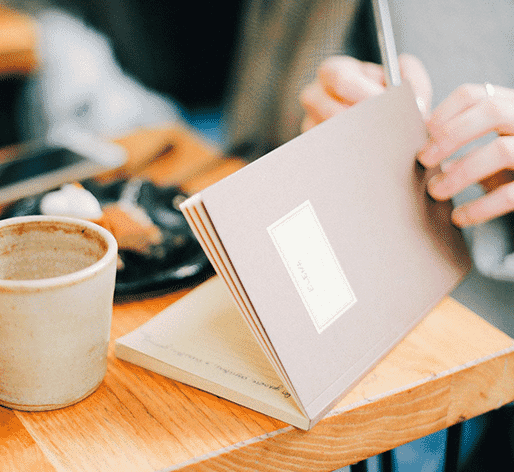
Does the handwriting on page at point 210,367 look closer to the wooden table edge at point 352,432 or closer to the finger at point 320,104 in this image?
the wooden table edge at point 352,432

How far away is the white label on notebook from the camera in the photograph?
0.35m

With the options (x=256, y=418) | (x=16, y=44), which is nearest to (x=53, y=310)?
(x=256, y=418)

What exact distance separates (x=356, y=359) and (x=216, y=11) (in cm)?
218

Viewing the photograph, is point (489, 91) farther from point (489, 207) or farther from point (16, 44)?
point (16, 44)

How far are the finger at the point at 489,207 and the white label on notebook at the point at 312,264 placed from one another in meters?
0.21

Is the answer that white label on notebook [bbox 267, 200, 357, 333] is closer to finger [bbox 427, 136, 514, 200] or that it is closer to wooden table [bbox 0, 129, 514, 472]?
wooden table [bbox 0, 129, 514, 472]

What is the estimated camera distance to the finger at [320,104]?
62 cm

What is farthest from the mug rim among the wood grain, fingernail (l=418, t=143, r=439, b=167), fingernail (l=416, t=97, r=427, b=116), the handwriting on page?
the wood grain

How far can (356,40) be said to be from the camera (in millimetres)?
1082

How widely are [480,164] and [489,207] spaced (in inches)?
1.9

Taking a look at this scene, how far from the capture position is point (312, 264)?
1.19ft

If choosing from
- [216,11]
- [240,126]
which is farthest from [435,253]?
[216,11]

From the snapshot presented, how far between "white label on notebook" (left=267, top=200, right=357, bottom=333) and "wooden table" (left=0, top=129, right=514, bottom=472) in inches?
2.7

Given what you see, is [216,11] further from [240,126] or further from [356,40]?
[356,40]
